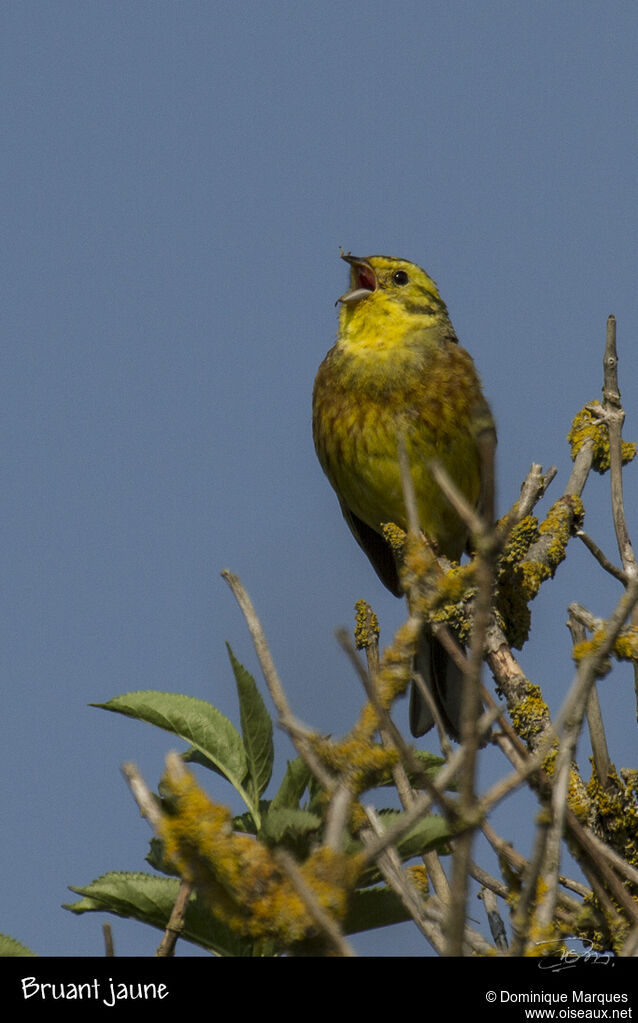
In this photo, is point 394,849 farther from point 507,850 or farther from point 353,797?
point 353,797

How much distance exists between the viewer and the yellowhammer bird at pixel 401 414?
17.3 ft

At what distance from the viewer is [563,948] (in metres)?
2.29

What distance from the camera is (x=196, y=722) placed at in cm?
248

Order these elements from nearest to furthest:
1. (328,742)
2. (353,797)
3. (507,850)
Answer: (353,797), (328,742), (507,850)

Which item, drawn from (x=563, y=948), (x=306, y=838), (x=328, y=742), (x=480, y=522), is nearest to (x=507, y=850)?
(x=563, y=948)

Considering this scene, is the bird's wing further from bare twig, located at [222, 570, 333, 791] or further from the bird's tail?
bare twig, located at [222, 570, 333, 791]

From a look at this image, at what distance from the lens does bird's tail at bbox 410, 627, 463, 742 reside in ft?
17.3

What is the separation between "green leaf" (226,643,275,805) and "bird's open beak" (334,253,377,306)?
3577 mm

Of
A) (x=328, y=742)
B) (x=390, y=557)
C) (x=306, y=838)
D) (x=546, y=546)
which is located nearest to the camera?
(x=328, y=742)

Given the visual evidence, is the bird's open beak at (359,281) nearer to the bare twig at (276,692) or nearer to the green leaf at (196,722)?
the green leaf at (196,722)

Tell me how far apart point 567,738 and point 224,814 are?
0.56 m

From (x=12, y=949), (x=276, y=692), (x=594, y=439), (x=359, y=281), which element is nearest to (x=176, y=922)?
(x=276, y=692)

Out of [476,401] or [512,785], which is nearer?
[512,785]

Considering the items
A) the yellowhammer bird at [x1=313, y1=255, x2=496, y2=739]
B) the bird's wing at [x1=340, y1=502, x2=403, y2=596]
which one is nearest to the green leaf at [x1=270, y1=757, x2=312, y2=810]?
the yellowhammer bird at [x1=313, y1=255, x2=496, y2=739]
